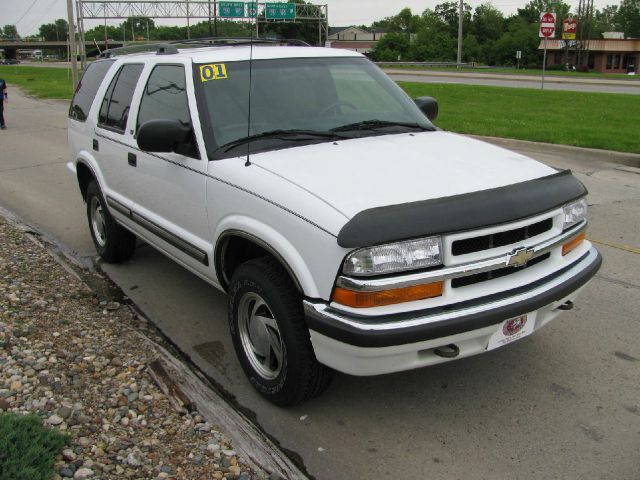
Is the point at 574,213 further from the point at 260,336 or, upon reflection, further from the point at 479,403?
the point at 260,336

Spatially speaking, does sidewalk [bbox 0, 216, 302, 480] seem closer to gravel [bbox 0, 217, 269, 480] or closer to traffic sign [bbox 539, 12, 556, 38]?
gravel [bbox 0, 217, 269, 480]

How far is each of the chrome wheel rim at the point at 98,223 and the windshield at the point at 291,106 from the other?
2335 mm

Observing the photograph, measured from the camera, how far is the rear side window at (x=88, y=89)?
5809 mm

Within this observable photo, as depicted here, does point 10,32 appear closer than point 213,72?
No

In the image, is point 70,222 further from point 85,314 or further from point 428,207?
point 428,207

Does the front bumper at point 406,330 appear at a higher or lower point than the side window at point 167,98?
lower

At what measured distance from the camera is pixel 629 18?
106625 mm

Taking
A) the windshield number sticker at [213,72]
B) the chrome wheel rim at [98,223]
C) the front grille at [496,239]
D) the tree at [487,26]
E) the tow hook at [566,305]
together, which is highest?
the tree at [487,26]

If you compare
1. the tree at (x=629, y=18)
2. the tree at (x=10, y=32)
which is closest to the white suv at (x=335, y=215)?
the tree at (x=629, y=18)

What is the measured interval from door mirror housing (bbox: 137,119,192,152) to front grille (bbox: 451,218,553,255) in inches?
74.6

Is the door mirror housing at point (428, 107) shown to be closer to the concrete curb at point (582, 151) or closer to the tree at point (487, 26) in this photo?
the concrete curb at point (582, 151)

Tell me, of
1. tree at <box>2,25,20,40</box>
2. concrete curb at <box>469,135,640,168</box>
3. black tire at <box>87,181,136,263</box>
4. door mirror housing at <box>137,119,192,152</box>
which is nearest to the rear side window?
black tire at <box>87,181,136,263</box>

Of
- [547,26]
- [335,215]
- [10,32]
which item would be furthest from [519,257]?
[10,32]

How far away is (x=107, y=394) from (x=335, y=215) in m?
1.61
